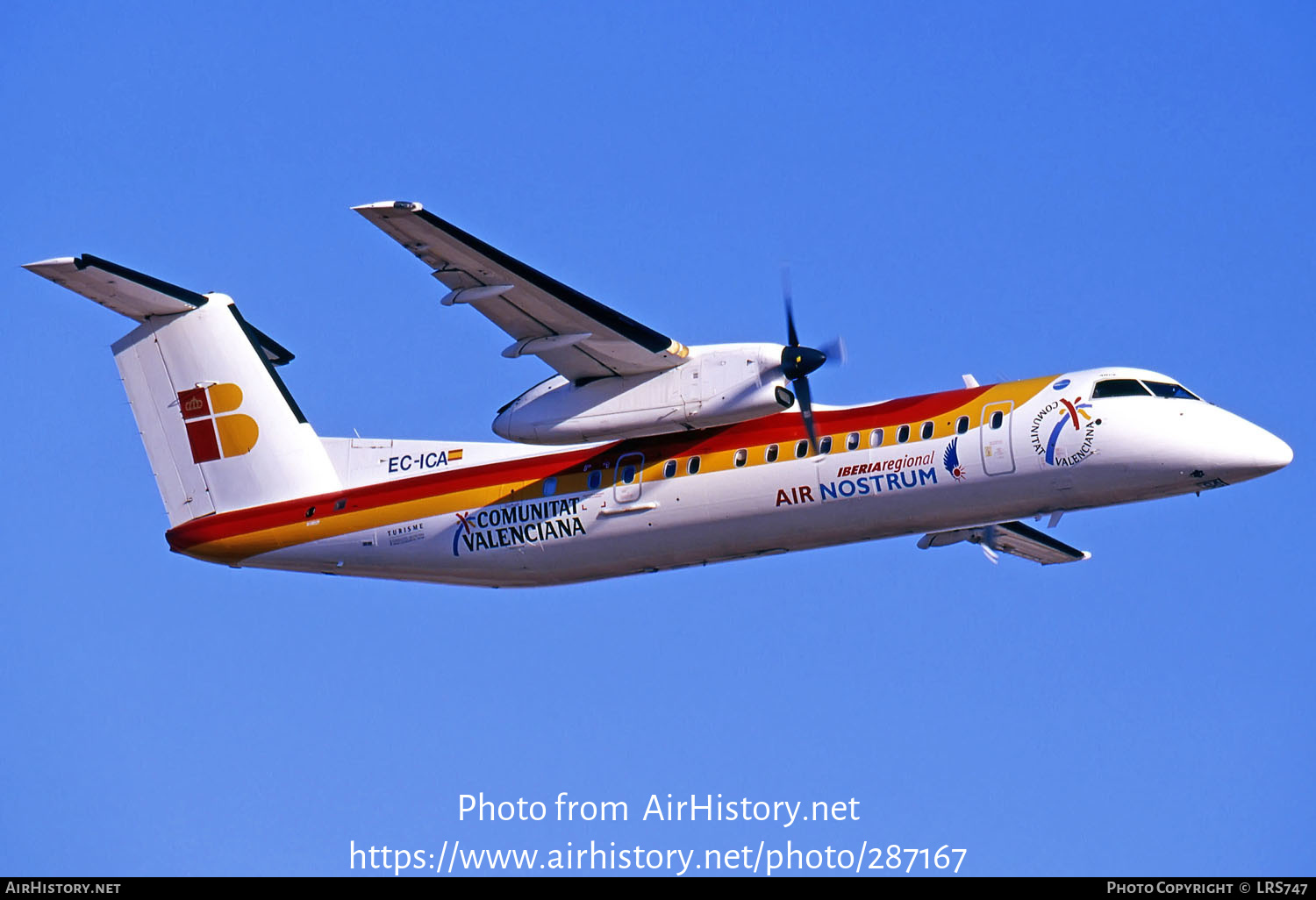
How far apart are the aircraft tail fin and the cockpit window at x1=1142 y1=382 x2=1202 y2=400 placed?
376 inches

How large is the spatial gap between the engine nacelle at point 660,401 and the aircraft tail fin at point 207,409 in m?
3.39

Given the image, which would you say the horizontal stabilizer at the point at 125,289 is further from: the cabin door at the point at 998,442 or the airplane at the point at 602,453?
the cabin door at the point at 998,442

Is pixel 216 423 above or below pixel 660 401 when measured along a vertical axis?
above

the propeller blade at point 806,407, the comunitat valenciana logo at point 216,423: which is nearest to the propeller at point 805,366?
the propeller blade at point 806,407

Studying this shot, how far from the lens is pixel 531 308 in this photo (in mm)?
17062

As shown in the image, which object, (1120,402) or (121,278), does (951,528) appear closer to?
(1120,402)

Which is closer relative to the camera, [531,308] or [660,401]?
[531,308]

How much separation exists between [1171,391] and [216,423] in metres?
11.3

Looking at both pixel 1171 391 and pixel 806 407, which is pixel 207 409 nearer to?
pixel 806 407

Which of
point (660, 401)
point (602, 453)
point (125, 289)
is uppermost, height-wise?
point (125, 289)

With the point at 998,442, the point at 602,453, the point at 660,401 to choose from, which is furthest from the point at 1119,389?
the point at 602,453

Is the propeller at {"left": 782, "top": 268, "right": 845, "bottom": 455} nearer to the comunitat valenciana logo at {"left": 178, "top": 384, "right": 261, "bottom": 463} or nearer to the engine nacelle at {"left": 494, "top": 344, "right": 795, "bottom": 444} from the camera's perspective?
the engine nacelle at {"left": 494, "top": 344, "right": 795, "bottom": 444}

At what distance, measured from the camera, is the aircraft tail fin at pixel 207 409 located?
1977 centimetres

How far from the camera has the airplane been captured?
53.3ft
